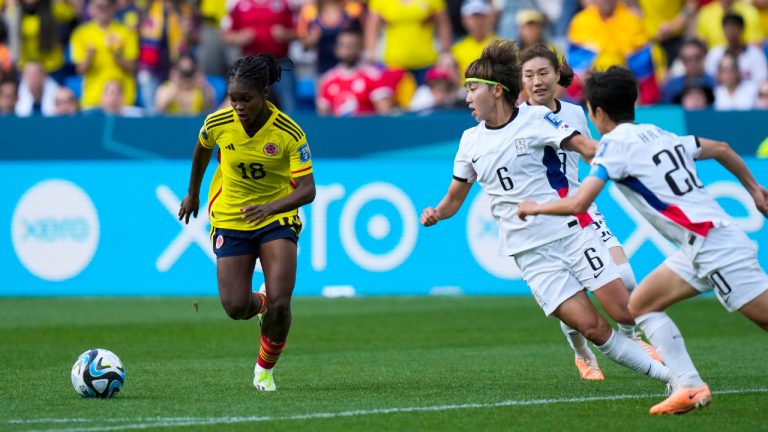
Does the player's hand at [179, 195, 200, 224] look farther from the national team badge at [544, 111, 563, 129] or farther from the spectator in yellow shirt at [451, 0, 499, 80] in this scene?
the spectator in yellow shirt at [451, 0, 499, 80]

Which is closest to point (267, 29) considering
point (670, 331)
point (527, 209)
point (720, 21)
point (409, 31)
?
point (409, 31)

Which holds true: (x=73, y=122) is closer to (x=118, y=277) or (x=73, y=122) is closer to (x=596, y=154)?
(x=118, y=277)

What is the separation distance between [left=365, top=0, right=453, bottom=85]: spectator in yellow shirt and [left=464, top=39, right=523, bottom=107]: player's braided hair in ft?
32.9

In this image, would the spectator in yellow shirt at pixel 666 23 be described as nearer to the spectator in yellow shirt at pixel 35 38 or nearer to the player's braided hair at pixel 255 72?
the spectator in yellow shirt at pixel 35 38

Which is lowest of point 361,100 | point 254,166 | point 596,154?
point 361,100

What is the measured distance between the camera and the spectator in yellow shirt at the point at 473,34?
706 inches

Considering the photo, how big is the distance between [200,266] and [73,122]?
2.58m

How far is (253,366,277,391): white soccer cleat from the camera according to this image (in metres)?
8.55

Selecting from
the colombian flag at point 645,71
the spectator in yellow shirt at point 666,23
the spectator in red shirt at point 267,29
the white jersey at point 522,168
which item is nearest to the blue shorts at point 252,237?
the white jersey at point 522,168

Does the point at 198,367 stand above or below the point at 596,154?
below

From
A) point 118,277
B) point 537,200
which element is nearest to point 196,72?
point 118,277

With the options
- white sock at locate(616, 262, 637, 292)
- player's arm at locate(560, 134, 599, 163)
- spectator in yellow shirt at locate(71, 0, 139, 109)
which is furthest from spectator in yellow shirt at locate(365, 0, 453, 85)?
player's arm at locate(560, 134, 599, 163)

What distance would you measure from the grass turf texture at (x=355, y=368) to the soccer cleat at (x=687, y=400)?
0.25 feet

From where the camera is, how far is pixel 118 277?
15.4 m
